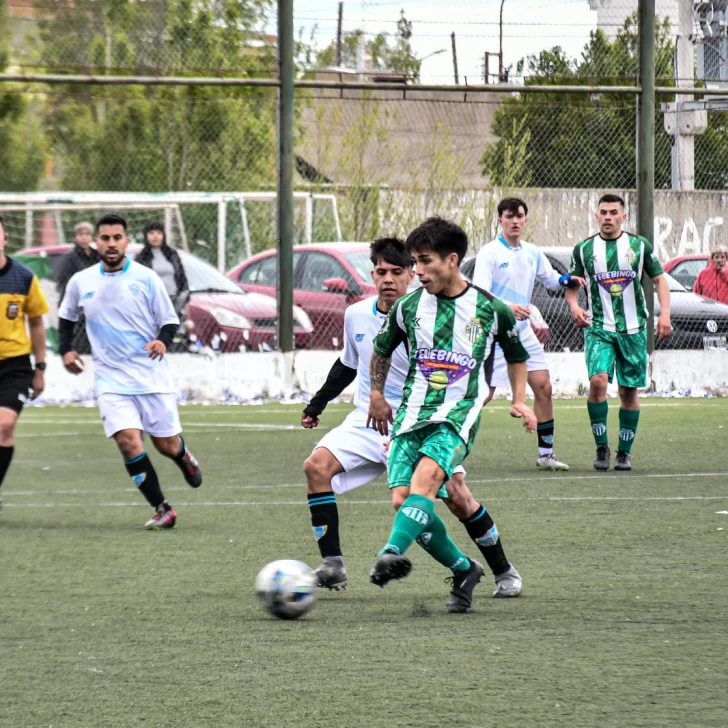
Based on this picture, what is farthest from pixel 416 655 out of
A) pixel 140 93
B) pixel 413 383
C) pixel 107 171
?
pixel 107 171

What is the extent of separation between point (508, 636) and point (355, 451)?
1.62 meters

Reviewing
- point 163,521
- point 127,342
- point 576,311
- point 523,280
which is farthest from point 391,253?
point 523,280

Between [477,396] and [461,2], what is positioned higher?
[461,2]

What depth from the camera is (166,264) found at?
708 inches

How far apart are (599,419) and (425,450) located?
5516 millimetres

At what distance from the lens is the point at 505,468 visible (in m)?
11.9

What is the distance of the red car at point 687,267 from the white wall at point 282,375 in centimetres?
102

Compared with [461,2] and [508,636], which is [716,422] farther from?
[508,636]

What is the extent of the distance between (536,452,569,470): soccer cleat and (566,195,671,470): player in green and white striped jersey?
261 mm

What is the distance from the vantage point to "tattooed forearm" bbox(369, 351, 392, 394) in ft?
22.0

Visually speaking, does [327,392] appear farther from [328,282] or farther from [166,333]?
[328,282]

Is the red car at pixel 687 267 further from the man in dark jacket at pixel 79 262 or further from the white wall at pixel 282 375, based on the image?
the man in dark jacket at pixel 79 262

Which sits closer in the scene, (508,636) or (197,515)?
(508,636)

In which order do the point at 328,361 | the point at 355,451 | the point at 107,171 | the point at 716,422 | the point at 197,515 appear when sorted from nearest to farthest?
1. the point at 355,451
2. the point at 197,515
3. the point at 716,422
4. the point at 328,361
5. the point at 107,171
